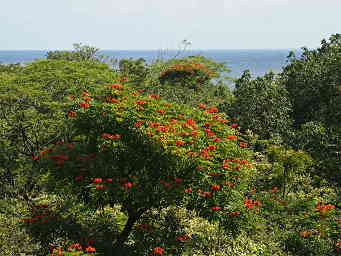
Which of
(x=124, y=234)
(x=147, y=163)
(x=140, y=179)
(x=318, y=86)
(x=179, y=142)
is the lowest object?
(x=124, y=234)

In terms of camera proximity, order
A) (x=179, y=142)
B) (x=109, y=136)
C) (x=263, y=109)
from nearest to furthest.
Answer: (x=179, y=142) → (x=109, y=136) → (x=263, y=109)

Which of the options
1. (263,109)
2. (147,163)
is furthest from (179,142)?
(263,109)

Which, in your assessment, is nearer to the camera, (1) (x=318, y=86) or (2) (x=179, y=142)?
(2) (x=179, y=142)

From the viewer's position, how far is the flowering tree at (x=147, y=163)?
12.0 metres

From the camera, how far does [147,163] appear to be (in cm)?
1240

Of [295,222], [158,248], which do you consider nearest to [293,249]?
[295,222]

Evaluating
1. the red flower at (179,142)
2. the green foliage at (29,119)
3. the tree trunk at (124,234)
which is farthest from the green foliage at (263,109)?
the red flower at (179,142)

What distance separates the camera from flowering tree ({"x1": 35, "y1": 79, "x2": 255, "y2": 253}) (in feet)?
39.5

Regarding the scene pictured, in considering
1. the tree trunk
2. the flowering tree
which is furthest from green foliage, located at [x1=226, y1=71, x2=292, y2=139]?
the tree trunk

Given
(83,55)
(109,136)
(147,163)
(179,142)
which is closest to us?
(179,142)

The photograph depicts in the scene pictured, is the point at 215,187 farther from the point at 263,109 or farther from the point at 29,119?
the point at 263,109

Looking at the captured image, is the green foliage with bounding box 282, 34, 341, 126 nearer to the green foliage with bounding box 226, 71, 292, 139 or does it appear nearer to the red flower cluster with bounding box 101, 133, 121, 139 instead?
the green foliage with bounding box 226, 71, 292, 139

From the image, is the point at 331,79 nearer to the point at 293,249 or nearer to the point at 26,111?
the point at 293,249

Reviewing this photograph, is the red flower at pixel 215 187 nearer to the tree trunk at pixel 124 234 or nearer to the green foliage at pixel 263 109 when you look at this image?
the tree trunk at pixel 124 234
